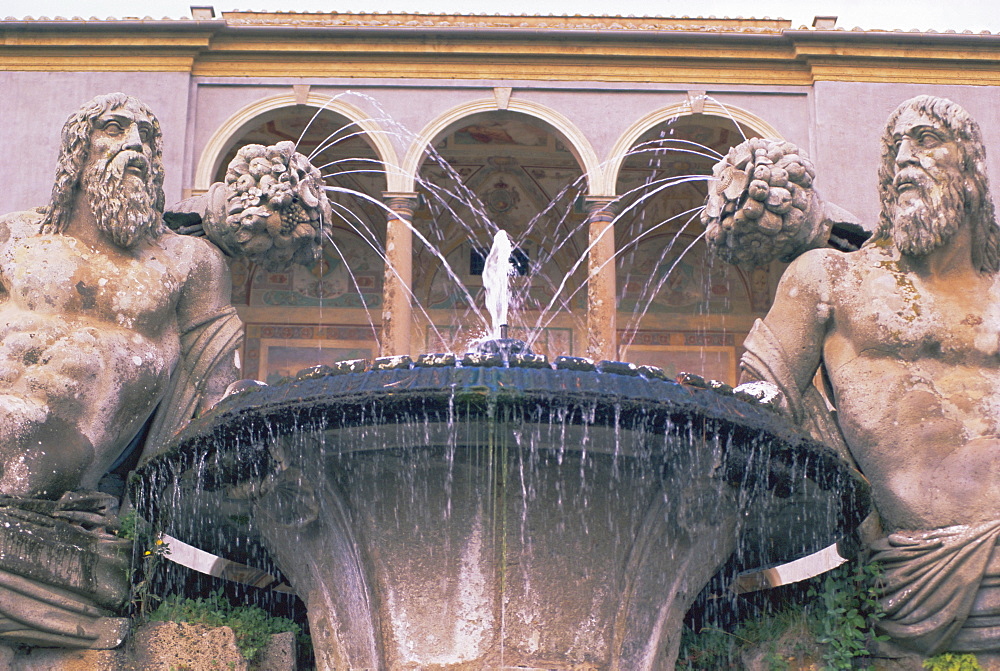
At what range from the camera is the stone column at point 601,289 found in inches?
631

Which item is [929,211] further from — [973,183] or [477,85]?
[477,85]

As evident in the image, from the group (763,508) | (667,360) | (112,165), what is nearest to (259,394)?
(112,165)

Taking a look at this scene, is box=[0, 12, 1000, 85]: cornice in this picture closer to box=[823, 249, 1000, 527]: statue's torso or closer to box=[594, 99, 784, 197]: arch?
box=[594, 99, 784, 197]: arch

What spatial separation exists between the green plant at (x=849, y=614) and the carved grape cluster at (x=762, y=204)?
49.3 inches

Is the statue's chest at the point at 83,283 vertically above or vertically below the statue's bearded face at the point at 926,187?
below

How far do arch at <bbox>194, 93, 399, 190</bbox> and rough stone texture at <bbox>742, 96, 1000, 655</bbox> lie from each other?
495 inches

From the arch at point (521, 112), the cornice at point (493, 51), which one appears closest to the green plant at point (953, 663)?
the arch at point (521, 112)

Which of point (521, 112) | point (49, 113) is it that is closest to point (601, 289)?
point (521, 112)

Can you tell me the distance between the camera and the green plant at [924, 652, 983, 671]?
447 centimetres

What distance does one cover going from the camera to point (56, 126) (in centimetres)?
1738

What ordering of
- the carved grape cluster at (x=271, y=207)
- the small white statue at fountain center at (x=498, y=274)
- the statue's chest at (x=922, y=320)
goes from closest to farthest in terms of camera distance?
the statue's chest at (x=922, y=320) → the carved grape cluster at (x=271, y=207) → the small white statue at fountain center at (x=498, y=274)

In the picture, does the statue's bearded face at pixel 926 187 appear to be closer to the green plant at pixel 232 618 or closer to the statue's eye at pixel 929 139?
the statue's eye at pixel 929 139

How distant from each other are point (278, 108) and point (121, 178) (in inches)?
505

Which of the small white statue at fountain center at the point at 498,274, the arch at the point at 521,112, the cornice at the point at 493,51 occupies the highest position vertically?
the cornice at the point at 493,51
